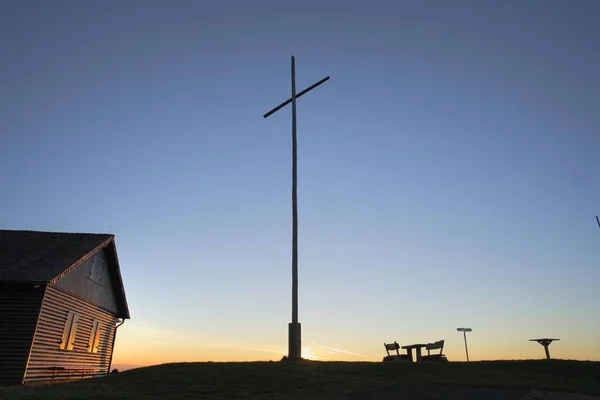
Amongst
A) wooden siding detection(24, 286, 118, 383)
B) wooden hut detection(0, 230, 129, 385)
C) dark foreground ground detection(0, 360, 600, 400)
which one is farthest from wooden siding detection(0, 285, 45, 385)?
dark foreground ground detection(0, 360, 600, 400)

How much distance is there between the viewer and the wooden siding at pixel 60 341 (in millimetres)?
20375

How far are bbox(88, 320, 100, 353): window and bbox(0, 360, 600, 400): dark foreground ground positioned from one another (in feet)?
40.0

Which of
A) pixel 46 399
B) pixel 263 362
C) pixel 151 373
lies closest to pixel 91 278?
pixel 151 373

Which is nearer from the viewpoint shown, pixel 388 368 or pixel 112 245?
pixel 388 368

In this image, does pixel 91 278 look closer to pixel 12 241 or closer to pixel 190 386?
pixel 12 241

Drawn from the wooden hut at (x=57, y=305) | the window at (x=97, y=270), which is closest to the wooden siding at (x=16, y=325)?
the wooden hut at (x=57, y=305)

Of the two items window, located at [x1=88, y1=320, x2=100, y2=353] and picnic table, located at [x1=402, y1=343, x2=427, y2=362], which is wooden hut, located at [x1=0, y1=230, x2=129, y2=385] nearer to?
window, located at [x1=88, y1=320, x2=100, y2=353]

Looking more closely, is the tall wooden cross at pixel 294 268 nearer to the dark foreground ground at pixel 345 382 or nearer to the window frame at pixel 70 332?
the dark foreground ground at pixel 345 382

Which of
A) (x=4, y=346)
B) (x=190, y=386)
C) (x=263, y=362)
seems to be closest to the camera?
(x=190, y=386)

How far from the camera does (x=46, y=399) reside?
10.5m

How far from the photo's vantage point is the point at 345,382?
12.7 metres

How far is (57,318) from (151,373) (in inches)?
388

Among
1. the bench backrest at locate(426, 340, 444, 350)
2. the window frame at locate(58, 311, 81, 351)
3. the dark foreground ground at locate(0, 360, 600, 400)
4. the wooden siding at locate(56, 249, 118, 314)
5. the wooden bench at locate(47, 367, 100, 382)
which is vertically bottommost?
the dark foreground ground at locate(0, 360, 600, 400)

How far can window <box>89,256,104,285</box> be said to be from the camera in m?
25.5
